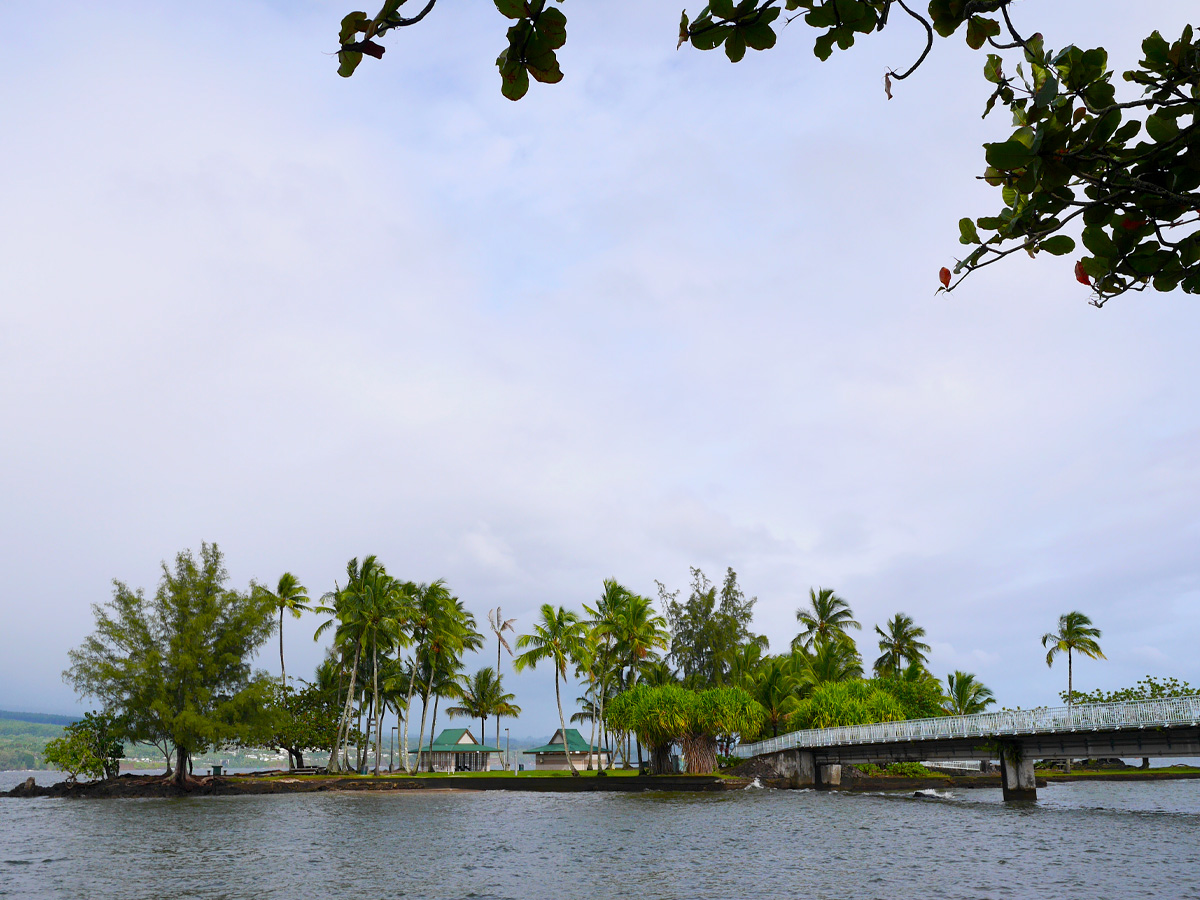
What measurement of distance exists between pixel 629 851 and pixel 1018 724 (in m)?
22.1

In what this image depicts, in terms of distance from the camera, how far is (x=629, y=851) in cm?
2377

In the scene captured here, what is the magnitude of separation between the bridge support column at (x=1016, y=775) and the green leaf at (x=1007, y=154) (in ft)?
140

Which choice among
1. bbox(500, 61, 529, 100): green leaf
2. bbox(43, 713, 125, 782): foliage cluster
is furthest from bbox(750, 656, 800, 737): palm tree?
bbox(500, 61, 529, 100): green leaf

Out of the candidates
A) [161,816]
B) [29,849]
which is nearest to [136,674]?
[161,816]

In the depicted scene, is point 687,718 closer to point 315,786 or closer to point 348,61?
point 315,786

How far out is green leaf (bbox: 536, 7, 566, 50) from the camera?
261 centimetres

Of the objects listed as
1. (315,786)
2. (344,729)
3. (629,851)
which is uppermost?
(629,851)

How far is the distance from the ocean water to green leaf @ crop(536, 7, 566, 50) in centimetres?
1741

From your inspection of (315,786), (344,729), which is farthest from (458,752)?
(315,786)

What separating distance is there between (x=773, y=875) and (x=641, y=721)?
113 ft

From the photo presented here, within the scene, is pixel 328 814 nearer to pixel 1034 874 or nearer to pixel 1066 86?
pixel 1034 874

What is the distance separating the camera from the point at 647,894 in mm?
17297

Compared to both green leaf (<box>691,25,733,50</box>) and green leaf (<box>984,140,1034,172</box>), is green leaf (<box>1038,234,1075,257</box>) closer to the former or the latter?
green leaf (<box>984,140,1034,172</box>)

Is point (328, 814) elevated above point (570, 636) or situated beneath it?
situated beneath
